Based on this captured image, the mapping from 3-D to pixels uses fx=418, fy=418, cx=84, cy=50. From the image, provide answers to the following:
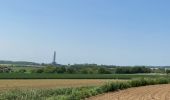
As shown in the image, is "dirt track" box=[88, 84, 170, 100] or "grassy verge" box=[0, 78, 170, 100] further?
"grassy verge" box=[0, 78, 170, 100]

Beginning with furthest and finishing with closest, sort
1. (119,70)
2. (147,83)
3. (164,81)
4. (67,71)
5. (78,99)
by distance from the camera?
1. (119,70)
2. (67,71)
3. (164,81)
4. (147,83)
5. (78,99)

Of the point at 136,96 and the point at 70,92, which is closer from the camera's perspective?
the point at 136,96

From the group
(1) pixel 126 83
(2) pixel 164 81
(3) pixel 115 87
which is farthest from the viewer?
(2) pixel 164 81

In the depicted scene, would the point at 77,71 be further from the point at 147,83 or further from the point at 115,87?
the point at 115,87

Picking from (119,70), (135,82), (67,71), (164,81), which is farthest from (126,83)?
(119,70)

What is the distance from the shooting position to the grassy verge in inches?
1062

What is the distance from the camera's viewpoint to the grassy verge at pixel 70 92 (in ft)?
88.5

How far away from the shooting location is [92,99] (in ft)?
85.9

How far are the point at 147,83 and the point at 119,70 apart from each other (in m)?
87.6

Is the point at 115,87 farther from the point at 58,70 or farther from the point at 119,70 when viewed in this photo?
the point at 119,70

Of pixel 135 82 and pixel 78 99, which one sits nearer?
pixel 78 99

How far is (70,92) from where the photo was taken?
34.6 meters

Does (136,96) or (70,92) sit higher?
(70,92)

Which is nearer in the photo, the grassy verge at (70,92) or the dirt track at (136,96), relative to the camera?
the dirt track at (136,96)
